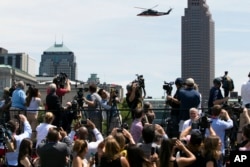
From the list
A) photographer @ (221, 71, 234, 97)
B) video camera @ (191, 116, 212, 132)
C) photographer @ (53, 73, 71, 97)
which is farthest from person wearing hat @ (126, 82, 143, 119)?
Result: video camera @ (191, 116, 212, 132)

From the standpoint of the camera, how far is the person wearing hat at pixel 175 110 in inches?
635

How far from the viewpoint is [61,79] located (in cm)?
1830

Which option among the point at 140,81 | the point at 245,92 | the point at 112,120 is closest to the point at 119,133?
the point at 112,120

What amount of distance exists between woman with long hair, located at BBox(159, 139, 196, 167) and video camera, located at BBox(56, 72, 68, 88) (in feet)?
26.3

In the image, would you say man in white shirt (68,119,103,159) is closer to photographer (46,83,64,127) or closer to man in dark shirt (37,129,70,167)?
man in dark shirt (37,129,70,167)

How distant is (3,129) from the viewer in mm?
13188

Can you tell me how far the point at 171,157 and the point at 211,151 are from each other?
2.06 ft

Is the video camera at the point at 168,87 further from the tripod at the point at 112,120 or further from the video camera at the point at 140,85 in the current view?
the tripod at the point at 112,120

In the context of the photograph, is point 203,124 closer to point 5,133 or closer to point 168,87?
point 5,133

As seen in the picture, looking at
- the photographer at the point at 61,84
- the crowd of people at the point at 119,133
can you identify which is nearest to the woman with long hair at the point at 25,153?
the crowd of people at the point at 119,133

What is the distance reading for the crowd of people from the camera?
10.6 metres

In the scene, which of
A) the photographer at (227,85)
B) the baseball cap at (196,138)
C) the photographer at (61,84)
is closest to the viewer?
the baseball cap at (196,138)

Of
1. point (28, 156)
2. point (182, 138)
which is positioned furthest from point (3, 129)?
point (182, 138)

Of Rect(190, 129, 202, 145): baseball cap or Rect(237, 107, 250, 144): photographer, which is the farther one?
Rect(237, 107, 250, 144): photographer
